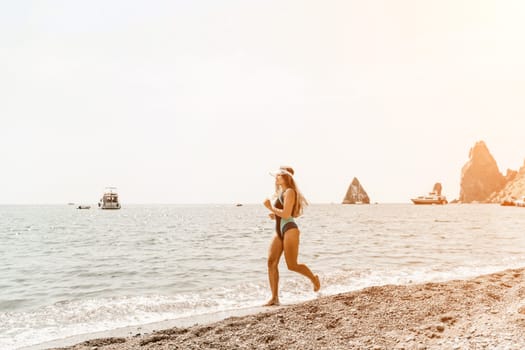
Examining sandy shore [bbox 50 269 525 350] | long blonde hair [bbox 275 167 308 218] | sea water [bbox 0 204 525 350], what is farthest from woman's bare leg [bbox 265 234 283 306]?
sandy shore [bbox 50 269 525 350]

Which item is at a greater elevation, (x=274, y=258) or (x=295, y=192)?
(x=295, y=192)

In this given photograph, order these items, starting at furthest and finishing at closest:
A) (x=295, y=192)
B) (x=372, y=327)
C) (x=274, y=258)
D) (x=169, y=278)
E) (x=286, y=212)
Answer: (x=169, y=278) < (x=274, y=258) < (x=295, y=192) < (x=286, y=212) < (x=372, y=327)

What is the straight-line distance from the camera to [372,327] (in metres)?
5.90

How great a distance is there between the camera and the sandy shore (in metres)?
5.19

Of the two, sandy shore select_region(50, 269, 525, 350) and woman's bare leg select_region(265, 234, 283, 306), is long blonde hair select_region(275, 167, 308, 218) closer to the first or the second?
woman's bare leg select_region(265, 234, 283, 306)

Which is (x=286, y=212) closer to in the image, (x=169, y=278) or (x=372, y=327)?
(x=372, y=327)

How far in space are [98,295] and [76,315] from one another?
195 centimetres

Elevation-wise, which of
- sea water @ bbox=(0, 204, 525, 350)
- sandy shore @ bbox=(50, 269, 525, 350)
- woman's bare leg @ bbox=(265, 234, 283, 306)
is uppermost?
woman's bare leg @ bbox=(265, 234, 283, 306)

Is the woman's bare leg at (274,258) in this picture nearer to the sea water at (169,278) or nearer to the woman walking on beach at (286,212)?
the woman walking on beach at (286,212)

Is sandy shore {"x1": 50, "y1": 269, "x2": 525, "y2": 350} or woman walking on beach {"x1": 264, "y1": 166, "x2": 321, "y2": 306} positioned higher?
woman walking on beach {"x1": 264, "y1": 166, "x2": 321, "y2": 306}

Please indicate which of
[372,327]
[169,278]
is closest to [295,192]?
[372,327]

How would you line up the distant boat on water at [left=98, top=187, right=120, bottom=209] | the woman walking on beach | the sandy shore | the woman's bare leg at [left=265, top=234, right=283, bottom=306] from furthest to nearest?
the distant boat on water at [left=98, top=187, right=120, bottom=209]
the woman's bare leg at [left=265, top=234, right=283, bottom=306]
the woman walking on beach
the sandy shore

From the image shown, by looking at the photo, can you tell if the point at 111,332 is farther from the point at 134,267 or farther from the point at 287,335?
the point at 134,267

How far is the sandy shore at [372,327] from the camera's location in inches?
204
